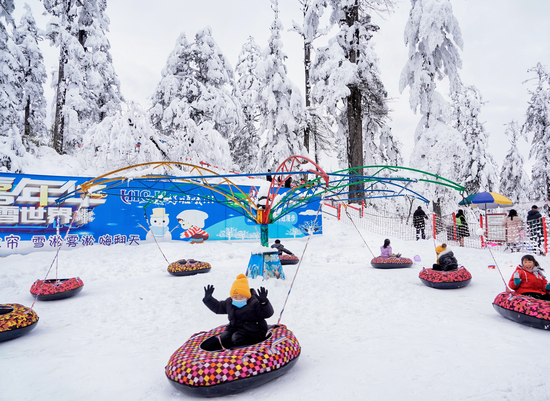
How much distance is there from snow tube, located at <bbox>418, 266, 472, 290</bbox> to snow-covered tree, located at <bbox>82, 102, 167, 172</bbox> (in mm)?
11358

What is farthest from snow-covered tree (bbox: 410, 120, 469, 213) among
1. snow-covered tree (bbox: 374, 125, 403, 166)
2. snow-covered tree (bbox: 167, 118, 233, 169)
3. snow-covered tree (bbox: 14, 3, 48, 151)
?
snow-covered tree (bbox: 14, 3, 48, 151)

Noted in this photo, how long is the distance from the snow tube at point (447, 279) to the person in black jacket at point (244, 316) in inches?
214

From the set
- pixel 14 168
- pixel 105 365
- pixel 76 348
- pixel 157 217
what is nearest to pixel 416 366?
pixel 105 365

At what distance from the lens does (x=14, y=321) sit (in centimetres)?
495

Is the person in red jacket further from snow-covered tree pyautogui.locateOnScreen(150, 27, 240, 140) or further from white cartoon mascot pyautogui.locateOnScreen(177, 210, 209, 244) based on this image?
snow-covered tree pyautogui.locateOnScreen(150, 27, 240, 140)

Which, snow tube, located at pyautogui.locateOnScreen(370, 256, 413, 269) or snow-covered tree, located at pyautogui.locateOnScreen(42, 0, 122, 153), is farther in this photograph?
snow-covered tree, located at pyautogui.locateOnScreen(42, 0, 122, 153)

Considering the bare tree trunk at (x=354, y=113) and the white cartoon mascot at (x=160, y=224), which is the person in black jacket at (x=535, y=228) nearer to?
the bare tree trunk at (x=354, y=113)

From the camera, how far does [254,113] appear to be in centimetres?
2588

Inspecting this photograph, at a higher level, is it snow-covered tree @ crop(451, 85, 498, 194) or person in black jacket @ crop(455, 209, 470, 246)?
snow-covered tree @ crop(451, 85, 498, 194)

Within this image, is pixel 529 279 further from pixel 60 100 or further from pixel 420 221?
pixel 60 100

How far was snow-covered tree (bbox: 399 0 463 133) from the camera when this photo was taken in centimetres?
1432

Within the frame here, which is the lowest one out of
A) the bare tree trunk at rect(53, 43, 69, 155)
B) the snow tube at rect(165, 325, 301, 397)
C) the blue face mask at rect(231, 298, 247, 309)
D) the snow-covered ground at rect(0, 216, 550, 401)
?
the snow-covered ground at rect(0, 216, 550, 401)

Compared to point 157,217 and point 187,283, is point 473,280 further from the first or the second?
point 157,217

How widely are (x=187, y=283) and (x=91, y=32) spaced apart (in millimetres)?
19359
